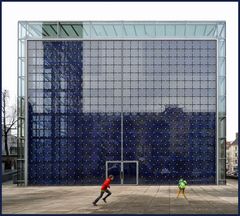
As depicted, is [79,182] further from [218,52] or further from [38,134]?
[218,52]

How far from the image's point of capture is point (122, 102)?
158 ft

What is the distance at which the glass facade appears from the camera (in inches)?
1863

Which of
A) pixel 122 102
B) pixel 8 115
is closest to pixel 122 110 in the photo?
pixel 122 102

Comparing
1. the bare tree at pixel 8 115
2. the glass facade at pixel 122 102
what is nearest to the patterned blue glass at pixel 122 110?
the glass facade at pixel 122 102

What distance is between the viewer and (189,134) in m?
47.3

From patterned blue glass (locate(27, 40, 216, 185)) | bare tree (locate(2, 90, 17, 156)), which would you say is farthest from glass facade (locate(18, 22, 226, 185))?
bare tree (locate(2, 90, 17, 156))

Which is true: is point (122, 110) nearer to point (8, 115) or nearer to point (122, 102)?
point (122, 102)

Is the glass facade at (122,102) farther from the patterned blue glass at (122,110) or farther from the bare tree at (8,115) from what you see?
the bare tree at (8,115)

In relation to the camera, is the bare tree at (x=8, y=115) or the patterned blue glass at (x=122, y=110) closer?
the patterned blue glass at (x=122, y=110)

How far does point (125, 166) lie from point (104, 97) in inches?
326

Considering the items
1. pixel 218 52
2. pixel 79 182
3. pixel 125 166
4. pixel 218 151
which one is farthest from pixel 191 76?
pixel 79 182

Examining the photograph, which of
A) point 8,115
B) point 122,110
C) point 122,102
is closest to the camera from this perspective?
point 122,110

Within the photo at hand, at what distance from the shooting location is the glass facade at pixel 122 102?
155ft

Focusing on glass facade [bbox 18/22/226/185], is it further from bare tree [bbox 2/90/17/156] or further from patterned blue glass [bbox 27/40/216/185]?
bare tree [bbox 2/90/17/156]
